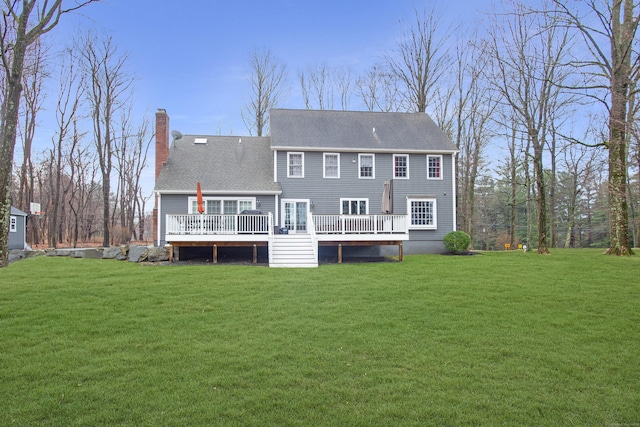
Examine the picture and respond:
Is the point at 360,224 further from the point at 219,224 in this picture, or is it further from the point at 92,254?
the point at 92,254

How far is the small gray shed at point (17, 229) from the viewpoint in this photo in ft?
78.8

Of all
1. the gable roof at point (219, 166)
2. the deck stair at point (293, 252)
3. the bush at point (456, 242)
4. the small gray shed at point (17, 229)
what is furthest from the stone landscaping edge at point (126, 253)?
the bush at point (456, 242)

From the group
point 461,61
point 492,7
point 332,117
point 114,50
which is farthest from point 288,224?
point 114,50

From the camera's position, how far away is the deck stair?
1401 cm

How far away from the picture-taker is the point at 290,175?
19062 millimetres

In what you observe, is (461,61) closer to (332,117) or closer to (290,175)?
(332,117)

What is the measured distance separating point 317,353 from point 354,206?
14171 millimetres

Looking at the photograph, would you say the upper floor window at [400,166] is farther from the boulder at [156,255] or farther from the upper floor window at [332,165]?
the boulder at [156,255]

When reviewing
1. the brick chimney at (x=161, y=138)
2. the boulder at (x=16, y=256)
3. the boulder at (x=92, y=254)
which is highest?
the brick chimney at (x=161, y=138)

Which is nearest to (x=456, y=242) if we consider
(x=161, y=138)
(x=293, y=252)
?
(x=293, y=252)

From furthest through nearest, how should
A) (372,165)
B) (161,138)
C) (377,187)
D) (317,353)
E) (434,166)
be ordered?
(161,138), (434,166), (372,165), (377,187), (317,353)

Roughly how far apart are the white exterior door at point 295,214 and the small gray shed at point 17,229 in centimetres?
1668

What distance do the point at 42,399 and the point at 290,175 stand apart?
15418mm

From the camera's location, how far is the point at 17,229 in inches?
965
